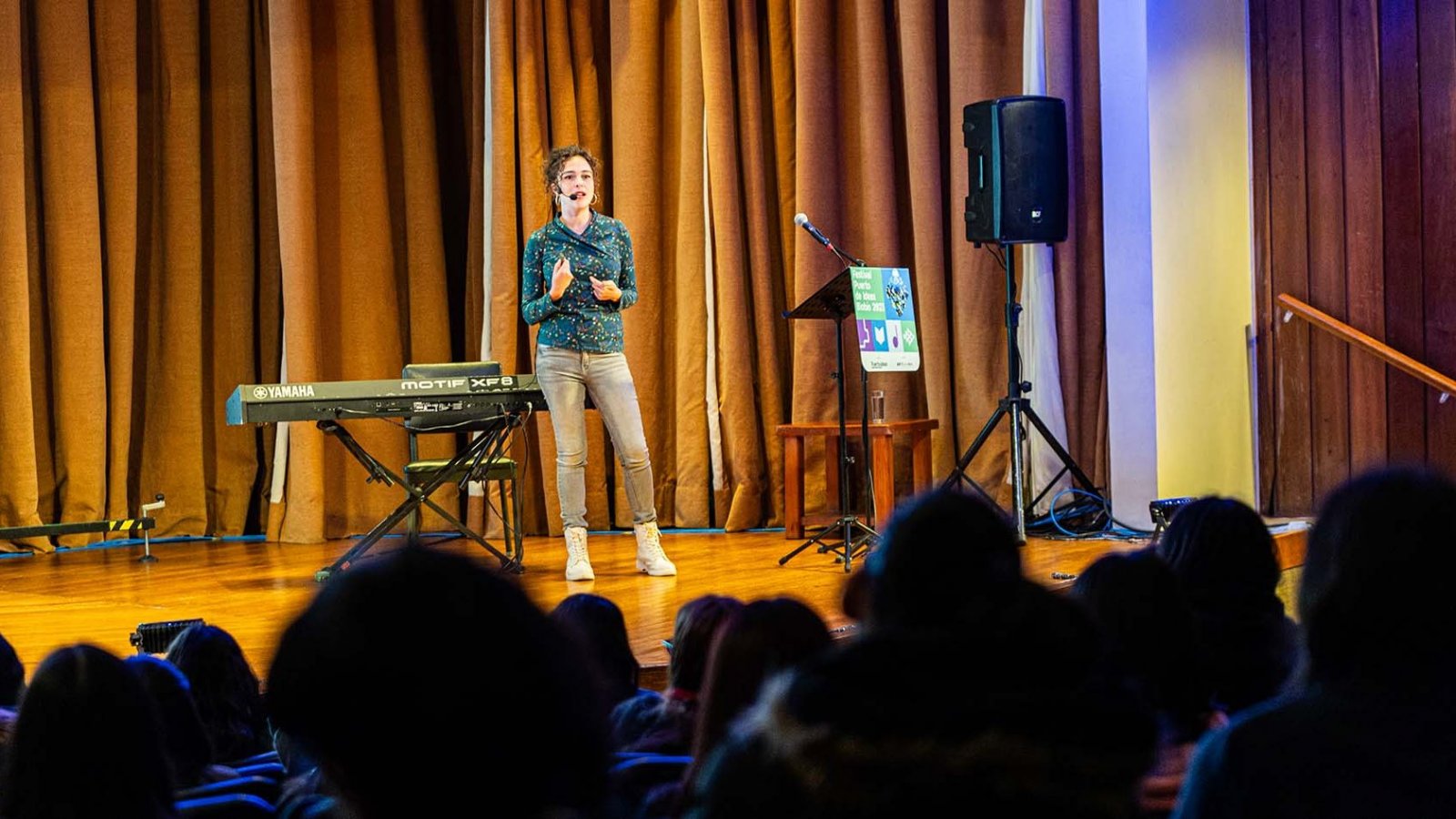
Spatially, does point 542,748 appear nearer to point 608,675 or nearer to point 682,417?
point 608,675

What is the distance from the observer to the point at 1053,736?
38.1 inches

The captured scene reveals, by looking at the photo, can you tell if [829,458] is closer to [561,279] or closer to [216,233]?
[561,279]

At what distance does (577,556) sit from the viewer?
5184 mm

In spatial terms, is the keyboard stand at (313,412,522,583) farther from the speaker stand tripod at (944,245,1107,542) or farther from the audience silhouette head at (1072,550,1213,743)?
the audience silhouette head at (1072,550,1213,743)

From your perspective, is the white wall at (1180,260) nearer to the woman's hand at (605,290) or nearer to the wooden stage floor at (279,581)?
the wooden stage floor at (279,581)

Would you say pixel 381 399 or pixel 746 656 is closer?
pixel 746 656

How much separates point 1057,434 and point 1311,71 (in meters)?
1.85

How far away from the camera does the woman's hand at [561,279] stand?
16.3 ft

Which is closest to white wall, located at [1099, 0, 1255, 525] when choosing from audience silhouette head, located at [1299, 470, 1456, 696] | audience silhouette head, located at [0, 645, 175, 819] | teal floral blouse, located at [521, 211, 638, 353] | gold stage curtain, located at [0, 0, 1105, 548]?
gold stage curtain, located at [0, 0, 1105, 548]

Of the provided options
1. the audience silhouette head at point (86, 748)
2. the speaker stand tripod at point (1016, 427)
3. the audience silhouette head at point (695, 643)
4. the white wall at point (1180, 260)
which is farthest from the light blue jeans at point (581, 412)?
the audience silhouette head at point (86, 748)

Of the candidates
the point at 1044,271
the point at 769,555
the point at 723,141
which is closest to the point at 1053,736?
the point at 769,555

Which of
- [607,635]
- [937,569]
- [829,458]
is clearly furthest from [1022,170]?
[937,569]

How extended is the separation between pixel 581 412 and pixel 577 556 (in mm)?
513

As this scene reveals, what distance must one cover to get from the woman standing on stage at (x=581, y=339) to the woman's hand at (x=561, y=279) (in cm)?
3
